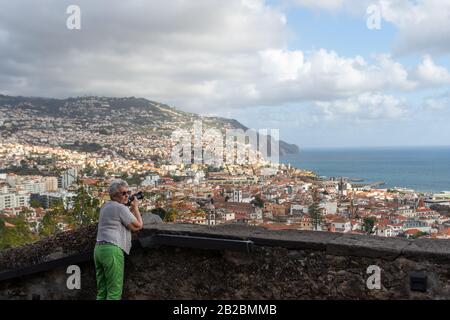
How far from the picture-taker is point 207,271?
3498 millimetres

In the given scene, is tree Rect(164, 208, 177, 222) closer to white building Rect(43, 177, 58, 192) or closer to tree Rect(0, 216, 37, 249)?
tree Rect(0, 216, 37, 249)

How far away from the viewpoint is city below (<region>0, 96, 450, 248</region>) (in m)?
8.81

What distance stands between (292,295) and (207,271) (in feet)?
2.12

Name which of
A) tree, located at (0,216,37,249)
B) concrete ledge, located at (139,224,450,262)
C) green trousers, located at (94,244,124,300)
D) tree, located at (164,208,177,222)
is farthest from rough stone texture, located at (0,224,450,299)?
tree, located at (0,216,37,249)

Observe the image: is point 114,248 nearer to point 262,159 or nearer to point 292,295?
point 292,295

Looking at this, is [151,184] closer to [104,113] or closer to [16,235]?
[16,235]

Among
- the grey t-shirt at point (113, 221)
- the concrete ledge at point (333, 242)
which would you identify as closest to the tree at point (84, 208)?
the concrete ledge at point (333, 242)

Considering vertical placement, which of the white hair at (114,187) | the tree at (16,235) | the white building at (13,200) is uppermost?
the white hair at (114,187)

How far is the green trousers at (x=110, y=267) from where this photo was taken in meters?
3.18

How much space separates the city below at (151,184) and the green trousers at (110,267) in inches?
39.0

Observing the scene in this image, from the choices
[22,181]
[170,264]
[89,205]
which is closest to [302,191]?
[89,205]

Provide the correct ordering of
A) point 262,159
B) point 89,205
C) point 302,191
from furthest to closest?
point 262,159 → point 302,191 → point 89,205

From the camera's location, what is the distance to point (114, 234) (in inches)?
125

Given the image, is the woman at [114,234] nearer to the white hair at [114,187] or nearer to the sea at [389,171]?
the white hair at [114,187]
